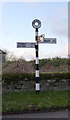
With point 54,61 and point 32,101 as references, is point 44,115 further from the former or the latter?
point 54,61

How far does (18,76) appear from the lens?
827cm

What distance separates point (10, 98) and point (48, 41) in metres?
3.03

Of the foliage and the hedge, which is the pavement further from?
the foliage

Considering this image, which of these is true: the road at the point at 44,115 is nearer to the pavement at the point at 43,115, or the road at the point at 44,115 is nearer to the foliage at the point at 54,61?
the pavement at the point at 43,115

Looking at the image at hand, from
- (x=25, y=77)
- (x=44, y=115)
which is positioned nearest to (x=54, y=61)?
(x=25, y=77)

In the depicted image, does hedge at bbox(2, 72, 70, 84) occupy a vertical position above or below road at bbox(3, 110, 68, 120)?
above

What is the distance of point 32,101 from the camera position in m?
6.93

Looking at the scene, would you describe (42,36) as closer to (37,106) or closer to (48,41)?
(48,41)

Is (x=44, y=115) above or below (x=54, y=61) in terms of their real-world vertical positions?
below

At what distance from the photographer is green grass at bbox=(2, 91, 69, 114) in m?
6.20

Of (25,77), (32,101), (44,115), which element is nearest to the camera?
(44,115)

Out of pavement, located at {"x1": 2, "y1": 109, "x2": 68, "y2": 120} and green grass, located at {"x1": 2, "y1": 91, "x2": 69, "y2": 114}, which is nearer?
pavement, located at {"x1": 2, "y1": 109, "x2": 68, "y2": 120}

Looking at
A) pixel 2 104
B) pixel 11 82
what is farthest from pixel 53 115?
pixel 11 82

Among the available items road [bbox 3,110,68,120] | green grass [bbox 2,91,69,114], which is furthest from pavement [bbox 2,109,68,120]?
green grass [bbox 2,91,69,114]
